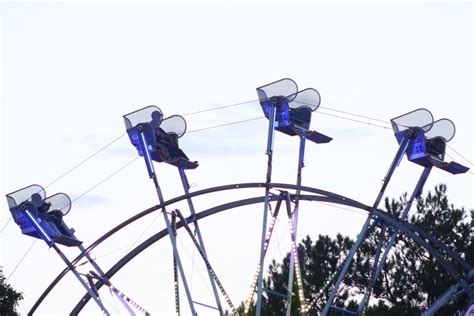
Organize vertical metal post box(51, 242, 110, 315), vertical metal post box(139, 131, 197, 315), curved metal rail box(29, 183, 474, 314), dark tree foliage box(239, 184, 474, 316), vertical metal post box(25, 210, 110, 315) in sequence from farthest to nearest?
dark tree foliage box(239, 184, 474, 316) → vertical metal post box(25, 210, 110, 315) → vertical metal post box(51, 242, 110, 315) → vertical metal post box(139, 131, 197, 315) → curved metal rail box(29, 183, 474, 314)

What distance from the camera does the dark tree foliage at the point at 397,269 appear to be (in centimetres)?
5188

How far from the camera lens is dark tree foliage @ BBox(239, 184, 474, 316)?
51875 mm

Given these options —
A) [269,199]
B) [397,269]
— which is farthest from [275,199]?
[397,269]

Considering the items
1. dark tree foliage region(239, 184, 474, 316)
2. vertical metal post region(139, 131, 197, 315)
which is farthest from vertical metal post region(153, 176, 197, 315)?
dark tree foliage region(239, 184, 474, 316)

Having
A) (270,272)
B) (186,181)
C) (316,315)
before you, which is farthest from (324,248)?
(186,181)

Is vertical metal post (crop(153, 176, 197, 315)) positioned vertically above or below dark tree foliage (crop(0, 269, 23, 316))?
below

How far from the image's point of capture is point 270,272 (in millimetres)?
58875

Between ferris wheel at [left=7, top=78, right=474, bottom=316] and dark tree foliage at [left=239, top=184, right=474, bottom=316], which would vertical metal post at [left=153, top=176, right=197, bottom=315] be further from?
dark tree foliage at [left=239, top=184, right=474, bottom=316]

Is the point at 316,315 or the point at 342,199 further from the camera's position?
the point at 316,315

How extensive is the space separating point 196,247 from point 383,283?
2210 cm

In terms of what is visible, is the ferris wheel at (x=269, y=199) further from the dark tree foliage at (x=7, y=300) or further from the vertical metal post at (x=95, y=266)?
the dark tree foliage at (x=7, y=300)

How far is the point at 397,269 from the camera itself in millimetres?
53938

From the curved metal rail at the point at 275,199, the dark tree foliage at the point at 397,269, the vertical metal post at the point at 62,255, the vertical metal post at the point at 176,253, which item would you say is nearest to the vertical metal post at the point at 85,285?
the vertical metal post at the point at 62,255

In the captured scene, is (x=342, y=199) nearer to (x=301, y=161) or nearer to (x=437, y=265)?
(x=301, y=161)
